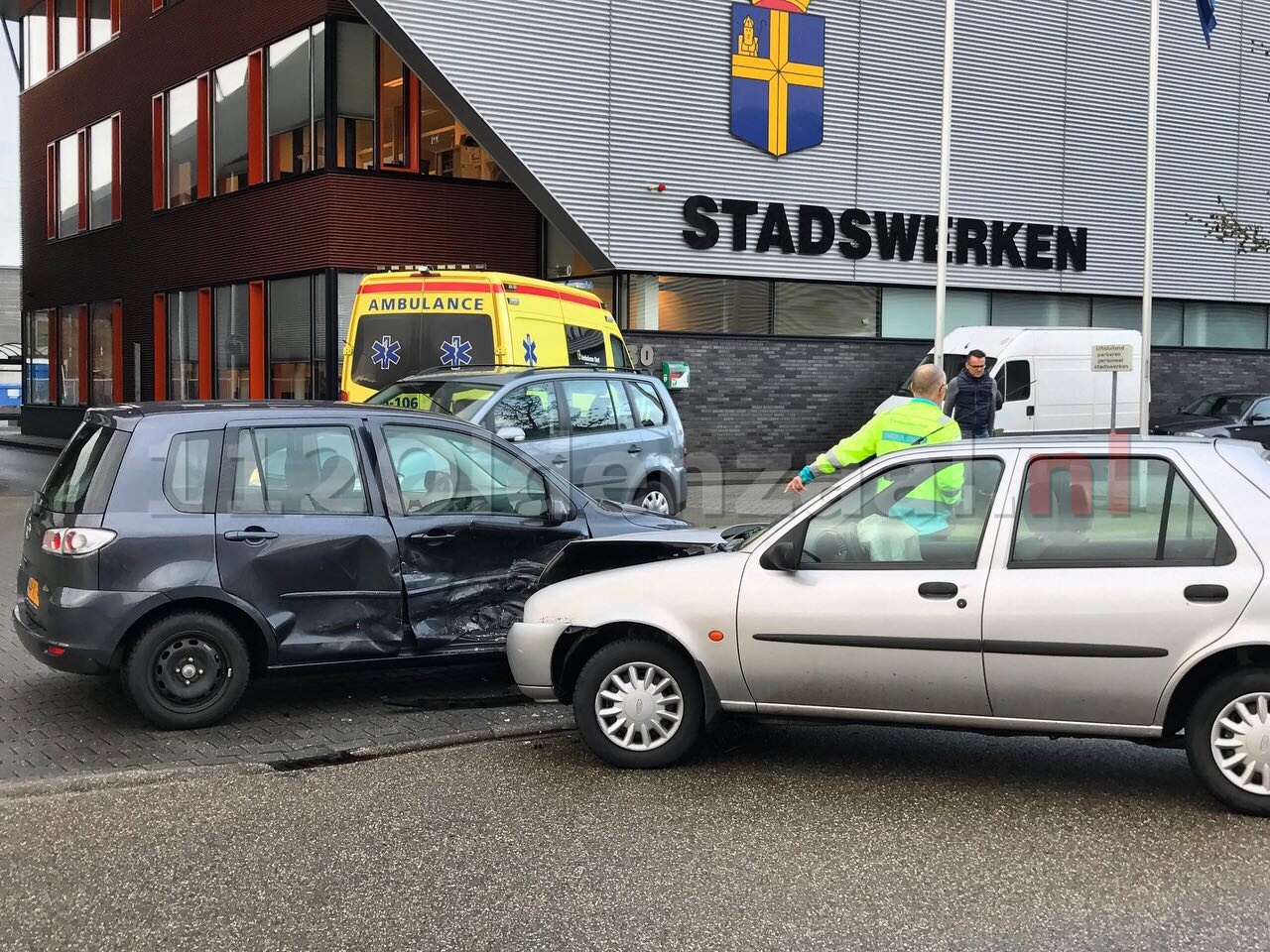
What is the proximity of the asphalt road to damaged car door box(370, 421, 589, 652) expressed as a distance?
1.08 meters

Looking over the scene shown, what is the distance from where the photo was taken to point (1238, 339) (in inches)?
1134

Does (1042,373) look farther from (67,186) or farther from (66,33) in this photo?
(66,33)

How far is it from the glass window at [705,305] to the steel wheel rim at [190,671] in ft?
52.6

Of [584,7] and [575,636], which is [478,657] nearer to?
[575,636]

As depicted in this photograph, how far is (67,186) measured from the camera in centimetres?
3173

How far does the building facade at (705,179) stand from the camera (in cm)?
2142

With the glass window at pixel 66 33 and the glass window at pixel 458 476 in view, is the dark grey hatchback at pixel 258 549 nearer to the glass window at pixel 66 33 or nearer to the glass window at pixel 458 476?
the glass window at pixel 458 476

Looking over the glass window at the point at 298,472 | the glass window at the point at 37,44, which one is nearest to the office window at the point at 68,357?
the glass window at the point at 37,44

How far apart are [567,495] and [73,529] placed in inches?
101

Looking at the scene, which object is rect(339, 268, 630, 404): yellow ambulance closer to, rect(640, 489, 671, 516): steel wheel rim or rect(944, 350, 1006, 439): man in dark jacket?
rect(640, 489, 671, 516): steel wheel rim

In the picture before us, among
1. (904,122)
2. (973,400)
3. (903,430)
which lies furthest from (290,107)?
(903,430)

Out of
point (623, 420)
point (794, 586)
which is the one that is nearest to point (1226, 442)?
point (794, 586)

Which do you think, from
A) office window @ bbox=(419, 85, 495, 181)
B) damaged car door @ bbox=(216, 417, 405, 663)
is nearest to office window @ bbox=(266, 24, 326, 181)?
office window @ bbox=(419, 85, 495, 181)

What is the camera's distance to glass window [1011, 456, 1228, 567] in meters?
4.97
